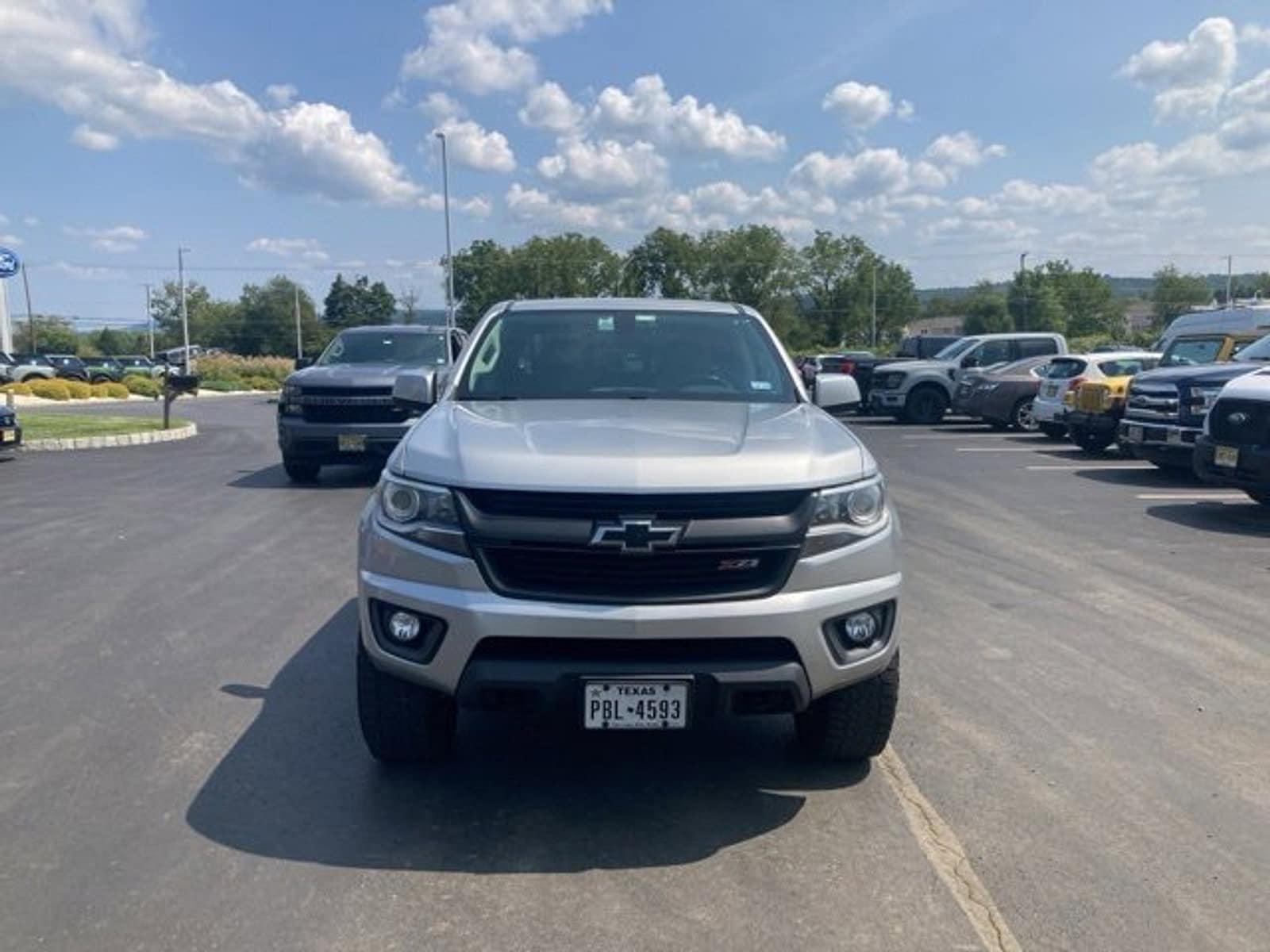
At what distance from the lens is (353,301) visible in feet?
364

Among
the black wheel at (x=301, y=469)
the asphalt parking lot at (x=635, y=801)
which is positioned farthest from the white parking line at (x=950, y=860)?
the black wheel at (x=301, y=469)

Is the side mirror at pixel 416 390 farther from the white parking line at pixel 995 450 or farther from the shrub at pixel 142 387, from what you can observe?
the shrub at pixel 142 387

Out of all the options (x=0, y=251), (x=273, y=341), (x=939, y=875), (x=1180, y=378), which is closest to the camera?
(x=939, y=875)

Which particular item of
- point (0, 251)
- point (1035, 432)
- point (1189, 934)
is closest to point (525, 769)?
point (1189, 934)

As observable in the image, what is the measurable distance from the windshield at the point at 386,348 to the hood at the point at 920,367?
12.6 m

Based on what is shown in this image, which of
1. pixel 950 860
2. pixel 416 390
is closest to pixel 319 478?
pixel 416 390

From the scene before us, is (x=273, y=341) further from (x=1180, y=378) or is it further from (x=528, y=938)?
(x=528, y=938)

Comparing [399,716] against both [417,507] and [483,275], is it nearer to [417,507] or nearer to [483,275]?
[417,507]

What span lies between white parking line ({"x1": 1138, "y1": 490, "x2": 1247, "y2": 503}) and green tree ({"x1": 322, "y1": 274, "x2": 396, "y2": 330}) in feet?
327

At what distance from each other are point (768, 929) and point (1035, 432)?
19898mm

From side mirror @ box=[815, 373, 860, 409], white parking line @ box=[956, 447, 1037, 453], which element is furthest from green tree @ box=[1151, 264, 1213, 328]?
side mirror @ box=[815, 373, 860, 409]

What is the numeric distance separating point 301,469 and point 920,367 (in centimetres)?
1498

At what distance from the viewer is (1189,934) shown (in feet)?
10.2

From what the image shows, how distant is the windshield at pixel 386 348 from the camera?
13.4 meters
